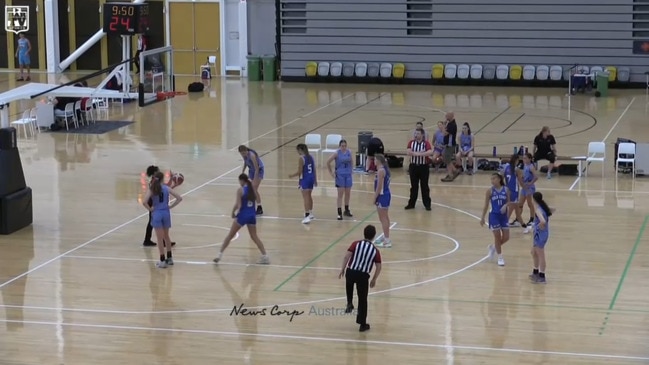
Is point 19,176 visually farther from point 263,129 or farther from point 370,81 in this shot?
point 370,81

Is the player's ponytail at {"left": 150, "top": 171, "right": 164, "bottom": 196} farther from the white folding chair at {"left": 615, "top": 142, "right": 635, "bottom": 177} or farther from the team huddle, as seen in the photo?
the white folding chair at {"left": 615, "top": 142, "right": 635, "bottom": 177}

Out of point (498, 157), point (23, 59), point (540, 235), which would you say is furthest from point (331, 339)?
point (23, 59)

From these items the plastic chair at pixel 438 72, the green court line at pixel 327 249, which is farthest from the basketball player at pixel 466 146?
the plastic chair at pixel 438 72

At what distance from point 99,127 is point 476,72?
1672cm

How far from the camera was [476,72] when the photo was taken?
46.2 meters

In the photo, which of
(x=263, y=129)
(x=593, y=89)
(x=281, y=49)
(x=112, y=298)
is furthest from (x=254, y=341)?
(x=281, y=49)

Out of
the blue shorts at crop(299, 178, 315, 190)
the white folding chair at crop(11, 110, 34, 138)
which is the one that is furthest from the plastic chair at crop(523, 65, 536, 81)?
the blue shorts at crop(299, 178, 315, 190)

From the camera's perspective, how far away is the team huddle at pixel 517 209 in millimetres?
18641

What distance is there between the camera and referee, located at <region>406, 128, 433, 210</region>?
2441 centimetres

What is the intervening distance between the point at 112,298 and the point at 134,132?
55.5 feet

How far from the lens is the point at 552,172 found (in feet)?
92.7

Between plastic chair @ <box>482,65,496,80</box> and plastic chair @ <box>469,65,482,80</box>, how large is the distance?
0.20 metres

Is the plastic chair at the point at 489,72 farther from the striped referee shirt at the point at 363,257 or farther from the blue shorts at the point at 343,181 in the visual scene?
the striped referee shirt at the point at 363,257

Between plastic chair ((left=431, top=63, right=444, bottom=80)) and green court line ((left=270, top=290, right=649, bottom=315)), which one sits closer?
green court line ((left=270, top=290, right=649, bottom=315))
